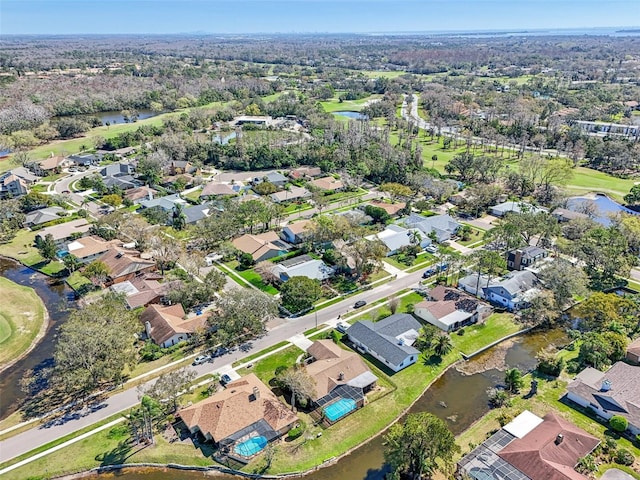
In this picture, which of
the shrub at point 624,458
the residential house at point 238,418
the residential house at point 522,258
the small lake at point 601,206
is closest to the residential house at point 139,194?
the residential house at point 238,418

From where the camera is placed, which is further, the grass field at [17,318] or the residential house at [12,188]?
the residential house at [12,188]

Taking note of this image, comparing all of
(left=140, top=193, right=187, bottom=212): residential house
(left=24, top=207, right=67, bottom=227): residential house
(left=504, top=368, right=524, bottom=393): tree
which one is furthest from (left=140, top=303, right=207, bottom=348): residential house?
(left=24, top=207, right=67, bottom=227): residential house

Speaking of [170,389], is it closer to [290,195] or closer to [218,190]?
[290,195]

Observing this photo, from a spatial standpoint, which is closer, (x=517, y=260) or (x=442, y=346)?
(x=442, y=346)

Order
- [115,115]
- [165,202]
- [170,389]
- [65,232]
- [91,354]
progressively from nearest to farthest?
1. [170,389]
2. [91,354]
3. [65,232]
4. [165,202]
5. [115,115]

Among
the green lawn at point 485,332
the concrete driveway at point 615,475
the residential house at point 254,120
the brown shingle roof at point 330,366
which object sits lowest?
the green lawn at point 485,332

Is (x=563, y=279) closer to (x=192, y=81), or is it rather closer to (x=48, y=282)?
(x=48, y=282)

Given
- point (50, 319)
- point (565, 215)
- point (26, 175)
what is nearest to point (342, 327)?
point (50, 319)

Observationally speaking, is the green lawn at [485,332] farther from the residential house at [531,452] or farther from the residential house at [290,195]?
the residential house at [290,195]
